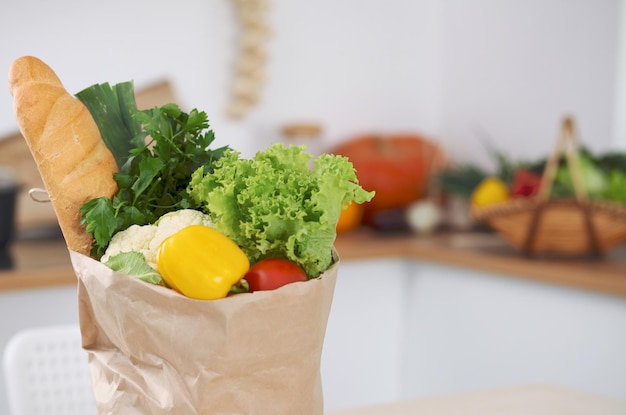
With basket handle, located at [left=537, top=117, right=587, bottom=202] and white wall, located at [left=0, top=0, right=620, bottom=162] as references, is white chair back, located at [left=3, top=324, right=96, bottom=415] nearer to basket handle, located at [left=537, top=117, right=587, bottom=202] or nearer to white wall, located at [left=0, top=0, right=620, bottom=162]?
white wall, located at [left=0, top=0, right=620, bottom=162]

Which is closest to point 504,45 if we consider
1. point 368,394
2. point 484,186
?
point 484,186

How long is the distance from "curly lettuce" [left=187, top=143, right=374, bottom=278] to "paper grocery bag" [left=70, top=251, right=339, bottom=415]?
0.11 feet

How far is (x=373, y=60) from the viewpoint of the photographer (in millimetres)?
2801

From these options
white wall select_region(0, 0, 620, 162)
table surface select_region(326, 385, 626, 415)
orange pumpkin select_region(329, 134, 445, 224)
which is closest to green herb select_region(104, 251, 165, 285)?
table surface select_region(326, 385, 626, 415)

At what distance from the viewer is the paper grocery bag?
60 centimetres

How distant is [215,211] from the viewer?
0.66 meters

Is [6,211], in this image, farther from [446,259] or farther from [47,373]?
[446,259]

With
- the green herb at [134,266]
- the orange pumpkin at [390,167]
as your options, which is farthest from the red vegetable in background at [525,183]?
the green herb at [134,266]

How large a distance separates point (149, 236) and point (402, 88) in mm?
2296

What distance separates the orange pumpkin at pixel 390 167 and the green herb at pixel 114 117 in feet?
5.81

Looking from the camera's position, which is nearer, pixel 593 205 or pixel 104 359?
pixel 104 359

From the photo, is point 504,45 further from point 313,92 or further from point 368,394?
point 368,394

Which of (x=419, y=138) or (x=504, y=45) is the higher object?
(x=504, y=45)

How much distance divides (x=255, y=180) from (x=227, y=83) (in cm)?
188
